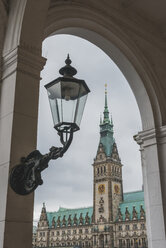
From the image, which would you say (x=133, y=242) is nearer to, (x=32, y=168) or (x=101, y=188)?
(x=101, y=188)

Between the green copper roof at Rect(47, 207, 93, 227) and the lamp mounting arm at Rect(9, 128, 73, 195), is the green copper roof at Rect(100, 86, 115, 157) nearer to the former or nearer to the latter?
the green copper roof at Rect(47, 207, 93, 227)

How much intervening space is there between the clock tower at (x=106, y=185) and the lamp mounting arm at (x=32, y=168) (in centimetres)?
10216

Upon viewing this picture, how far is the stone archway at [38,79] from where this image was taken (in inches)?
146

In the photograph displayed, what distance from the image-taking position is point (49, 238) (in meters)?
116

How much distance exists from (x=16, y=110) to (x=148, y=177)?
3765 mm

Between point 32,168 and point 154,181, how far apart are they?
12.5 ft

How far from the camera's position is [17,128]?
12.8 ft

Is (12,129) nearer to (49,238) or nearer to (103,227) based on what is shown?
(103,227)

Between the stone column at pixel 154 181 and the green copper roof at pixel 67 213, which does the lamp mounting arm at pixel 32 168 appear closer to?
the stone column at pixel 154 181

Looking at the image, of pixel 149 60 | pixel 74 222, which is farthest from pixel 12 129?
pixel 74 222

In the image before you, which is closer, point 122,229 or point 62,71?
point 62,71

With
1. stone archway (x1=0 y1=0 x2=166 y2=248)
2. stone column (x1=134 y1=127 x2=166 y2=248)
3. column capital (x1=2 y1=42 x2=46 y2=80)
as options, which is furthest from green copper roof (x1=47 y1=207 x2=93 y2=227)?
column capital (x1=2 y1=42 x2=46 y2=80)

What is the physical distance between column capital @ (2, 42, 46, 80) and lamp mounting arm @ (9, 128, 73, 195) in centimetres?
114

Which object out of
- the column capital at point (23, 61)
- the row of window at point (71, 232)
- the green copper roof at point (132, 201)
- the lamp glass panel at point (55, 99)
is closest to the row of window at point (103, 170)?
the green copper roof at point (132, 201)
